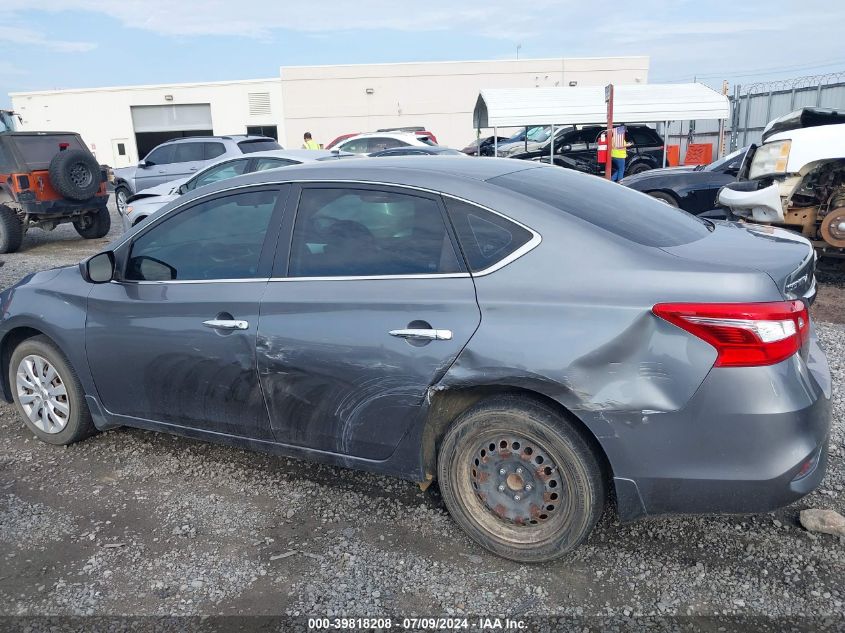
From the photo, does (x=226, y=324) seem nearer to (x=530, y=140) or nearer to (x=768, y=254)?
(x=768, y=254)

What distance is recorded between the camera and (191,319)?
337cm

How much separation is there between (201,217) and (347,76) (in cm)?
3701

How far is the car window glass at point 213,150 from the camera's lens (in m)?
14.1

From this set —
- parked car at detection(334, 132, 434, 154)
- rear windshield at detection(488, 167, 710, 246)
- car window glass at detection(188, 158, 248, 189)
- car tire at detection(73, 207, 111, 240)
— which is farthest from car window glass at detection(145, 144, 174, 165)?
rear windshield at detection(488, 167, 710, 246)

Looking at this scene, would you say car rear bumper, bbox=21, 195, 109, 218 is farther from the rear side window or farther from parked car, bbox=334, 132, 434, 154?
the rear side window

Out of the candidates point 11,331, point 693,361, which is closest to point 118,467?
point 11,331

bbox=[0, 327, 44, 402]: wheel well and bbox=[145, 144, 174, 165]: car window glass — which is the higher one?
bbox=[145, 144, 174, 165]: car window glass

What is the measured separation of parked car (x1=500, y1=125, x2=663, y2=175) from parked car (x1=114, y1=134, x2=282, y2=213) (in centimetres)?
816

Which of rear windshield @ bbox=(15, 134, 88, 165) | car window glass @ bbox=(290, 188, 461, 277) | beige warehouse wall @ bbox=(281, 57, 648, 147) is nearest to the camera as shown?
car window glass @ bbox=(290, 188, 461, 277)

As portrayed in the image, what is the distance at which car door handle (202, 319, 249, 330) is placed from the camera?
321 cm

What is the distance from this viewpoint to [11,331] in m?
4.12

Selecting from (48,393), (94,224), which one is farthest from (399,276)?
(94,224)

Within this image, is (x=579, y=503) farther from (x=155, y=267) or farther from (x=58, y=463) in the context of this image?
(x=58, y=463)

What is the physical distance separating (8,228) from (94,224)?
1.56 m
